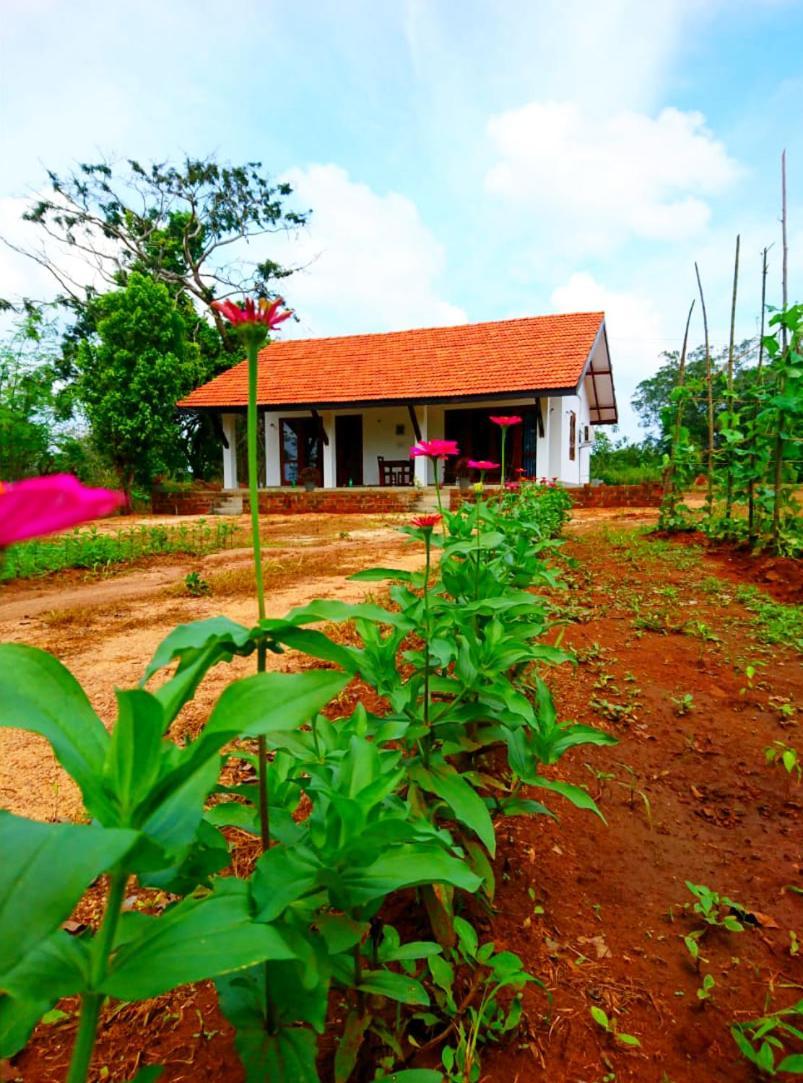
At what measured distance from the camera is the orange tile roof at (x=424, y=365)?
12.9 metres

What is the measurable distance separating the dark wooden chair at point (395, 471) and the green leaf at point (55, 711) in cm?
1401

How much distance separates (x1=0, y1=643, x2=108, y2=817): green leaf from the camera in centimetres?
53

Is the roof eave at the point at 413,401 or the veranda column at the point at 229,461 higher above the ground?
the roof eave at the point at 413,401

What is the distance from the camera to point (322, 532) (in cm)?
824

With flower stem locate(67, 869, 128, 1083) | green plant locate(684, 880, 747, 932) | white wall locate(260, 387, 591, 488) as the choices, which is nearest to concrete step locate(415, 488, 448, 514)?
white wall locate(260, 387, 591, 488)

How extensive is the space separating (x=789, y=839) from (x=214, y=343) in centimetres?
1884

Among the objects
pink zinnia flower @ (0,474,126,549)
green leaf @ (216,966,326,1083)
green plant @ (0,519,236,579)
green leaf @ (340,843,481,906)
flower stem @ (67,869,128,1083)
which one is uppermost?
pink zinnia flower @ (0,474,126,549)

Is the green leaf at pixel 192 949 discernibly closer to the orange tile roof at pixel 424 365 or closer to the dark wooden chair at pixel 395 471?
the orange tile roof at pixel 424 365

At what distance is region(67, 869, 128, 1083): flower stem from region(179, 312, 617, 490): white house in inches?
485

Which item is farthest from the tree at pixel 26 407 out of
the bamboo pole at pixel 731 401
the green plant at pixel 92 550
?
the bamboo pole at pixel 731 401

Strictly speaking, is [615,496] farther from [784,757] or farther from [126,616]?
[784,757]

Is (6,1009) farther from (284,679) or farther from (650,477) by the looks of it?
(650,477)

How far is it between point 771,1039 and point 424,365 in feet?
47.5

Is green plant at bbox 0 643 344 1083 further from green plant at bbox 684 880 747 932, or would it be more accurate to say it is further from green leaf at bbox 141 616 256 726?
green plant at bbox 684 880 747 932
